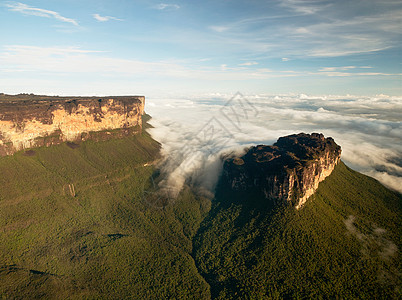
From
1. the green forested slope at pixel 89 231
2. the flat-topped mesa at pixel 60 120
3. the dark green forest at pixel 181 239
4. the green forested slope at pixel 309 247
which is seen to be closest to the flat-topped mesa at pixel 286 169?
the dark green forest at pixel 181 239

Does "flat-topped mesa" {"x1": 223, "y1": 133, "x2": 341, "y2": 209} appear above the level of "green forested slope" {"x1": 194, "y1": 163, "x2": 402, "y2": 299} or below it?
above

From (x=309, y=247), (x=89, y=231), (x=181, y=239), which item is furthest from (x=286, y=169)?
(x=89, y=231)

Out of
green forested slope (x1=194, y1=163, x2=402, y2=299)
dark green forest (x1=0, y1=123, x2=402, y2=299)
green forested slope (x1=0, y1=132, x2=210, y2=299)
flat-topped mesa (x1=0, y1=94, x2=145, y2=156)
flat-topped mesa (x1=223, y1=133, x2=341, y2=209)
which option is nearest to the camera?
green forested slope (x1=194, y1=163, x2=402, y2=299)

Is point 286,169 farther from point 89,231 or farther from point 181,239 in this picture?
point 89,231

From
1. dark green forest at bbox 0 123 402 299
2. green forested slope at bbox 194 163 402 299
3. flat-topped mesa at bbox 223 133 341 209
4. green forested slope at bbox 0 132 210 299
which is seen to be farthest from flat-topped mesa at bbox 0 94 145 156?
green forested slope at bbox 194 163 402 299

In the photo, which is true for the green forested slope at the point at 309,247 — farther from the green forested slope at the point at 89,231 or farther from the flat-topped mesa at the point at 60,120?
the flat-topped mesa at the point at 60,120

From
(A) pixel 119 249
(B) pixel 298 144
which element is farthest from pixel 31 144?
(B) pixel 298 144

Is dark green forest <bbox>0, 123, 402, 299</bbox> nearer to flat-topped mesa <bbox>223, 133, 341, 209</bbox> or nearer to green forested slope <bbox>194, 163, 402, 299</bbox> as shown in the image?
green forested slope <bbox>194, 163, 402, 299</bbox>

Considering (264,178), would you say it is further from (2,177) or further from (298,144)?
(2,177)
